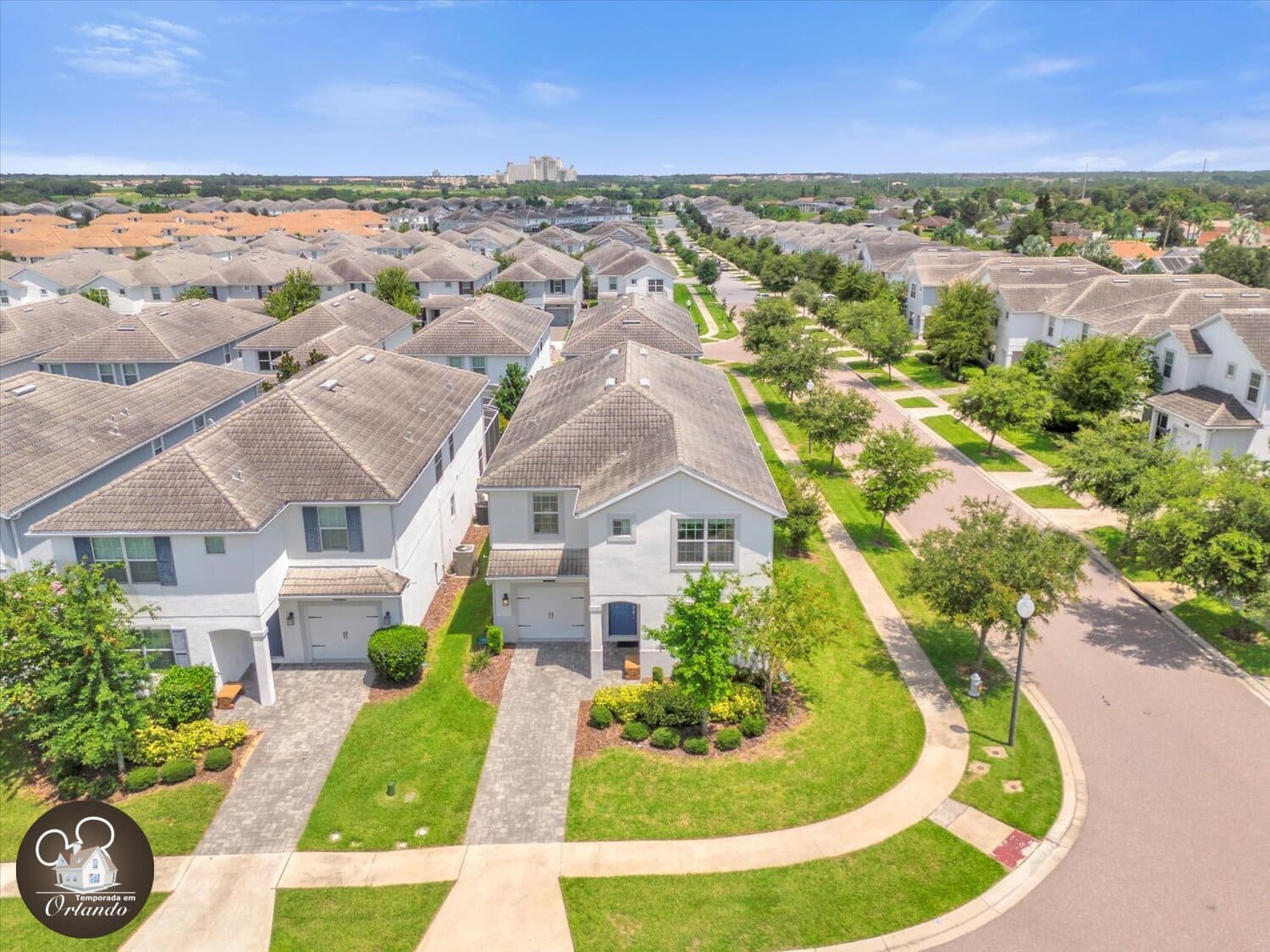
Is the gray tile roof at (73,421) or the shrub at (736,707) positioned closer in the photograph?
the shrub at (736,707)

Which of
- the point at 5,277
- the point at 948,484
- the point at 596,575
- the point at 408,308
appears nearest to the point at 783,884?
the point at 596,575

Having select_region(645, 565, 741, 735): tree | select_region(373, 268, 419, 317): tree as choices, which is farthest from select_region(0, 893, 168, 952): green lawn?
select_region(373, 268, 419, 317): tree

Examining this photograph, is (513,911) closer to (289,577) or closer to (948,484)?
(289,577)

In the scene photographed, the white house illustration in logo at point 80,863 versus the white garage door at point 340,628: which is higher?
the white house illustration in logo at point 80,863

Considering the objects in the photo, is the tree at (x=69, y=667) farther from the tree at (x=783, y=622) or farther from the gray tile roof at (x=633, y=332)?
the gray tile roof at (x=633, y=332)

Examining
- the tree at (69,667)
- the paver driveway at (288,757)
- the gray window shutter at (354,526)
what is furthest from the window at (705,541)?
Answer: the tree at (69,667)

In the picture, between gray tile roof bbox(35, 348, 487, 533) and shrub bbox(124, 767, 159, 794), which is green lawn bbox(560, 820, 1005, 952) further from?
gray tile roof bbox(35, 348, 487, 533)

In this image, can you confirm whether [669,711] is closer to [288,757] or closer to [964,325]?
[288,757]
